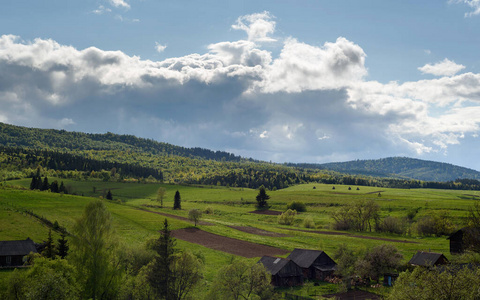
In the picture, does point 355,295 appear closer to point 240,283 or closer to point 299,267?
point 299,267

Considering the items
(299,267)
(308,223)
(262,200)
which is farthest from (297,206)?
(299,267)

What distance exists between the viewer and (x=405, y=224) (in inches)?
4466

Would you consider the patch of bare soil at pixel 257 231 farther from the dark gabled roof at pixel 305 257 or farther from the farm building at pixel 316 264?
the farm building at pixel 316 264

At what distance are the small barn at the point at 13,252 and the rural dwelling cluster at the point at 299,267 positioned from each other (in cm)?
3916

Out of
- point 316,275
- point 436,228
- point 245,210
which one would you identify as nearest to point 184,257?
point 316,275

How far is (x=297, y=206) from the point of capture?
160 metres

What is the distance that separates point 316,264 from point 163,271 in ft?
102

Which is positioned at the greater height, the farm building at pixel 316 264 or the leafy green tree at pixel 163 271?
the leafy green tree at pixel 163 271

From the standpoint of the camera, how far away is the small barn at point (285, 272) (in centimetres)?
6356

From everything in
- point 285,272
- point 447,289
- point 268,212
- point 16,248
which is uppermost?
point 447,289

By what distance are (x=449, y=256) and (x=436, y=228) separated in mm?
30379

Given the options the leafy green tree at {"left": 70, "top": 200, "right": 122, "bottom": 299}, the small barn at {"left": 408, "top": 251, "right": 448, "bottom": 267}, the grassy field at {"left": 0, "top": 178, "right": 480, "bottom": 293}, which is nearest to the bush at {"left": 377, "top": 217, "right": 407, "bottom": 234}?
the grassy field at {"left": 0, "top": 178, "right": 480, "bottom": 293}

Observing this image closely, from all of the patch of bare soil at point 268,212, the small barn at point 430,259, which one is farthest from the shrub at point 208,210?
the small barn at point 430,259

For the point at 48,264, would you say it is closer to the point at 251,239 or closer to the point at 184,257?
the point at 184,257
